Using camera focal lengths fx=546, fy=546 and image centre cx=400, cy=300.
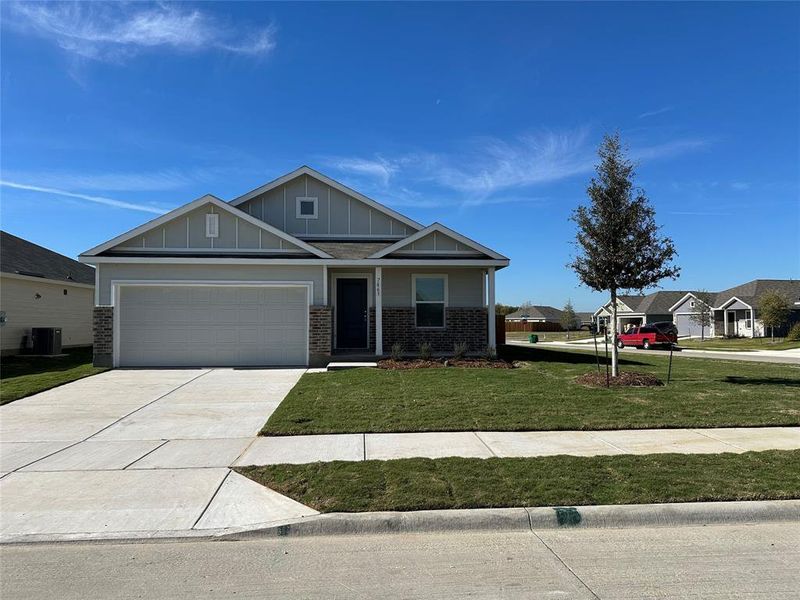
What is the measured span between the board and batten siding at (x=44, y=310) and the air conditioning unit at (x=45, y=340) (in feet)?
1.62

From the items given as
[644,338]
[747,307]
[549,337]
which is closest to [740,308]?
[747,307]

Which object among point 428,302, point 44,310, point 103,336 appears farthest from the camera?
point 44,310

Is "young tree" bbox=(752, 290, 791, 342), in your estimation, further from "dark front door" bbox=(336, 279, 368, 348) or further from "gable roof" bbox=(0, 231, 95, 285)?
"gable roof" bbox=(0, 231, 95, 285)

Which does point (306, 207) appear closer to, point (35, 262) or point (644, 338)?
point (35, 262)

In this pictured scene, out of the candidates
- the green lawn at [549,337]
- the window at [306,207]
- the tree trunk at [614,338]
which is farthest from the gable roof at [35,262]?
the green lawn at [549,337]

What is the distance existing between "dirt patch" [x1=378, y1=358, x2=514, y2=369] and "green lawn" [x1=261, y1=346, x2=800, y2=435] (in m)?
0.72

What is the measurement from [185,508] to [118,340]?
11.2 meters

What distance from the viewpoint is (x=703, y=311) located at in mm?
48344

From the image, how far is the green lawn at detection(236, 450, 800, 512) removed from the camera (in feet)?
17.0

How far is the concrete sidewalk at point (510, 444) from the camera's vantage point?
6797 mm

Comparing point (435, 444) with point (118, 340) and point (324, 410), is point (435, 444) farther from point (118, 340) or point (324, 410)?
point (118, 340)

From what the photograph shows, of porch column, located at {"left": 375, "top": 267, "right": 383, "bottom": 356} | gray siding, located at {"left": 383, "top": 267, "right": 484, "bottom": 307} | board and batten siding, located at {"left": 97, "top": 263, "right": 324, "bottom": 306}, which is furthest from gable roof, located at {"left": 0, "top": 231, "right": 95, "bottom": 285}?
gray siding, located at {"left": 383, "top": 267, "right": 484, "bottom": 307}

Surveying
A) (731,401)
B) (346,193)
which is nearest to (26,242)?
(346,193)

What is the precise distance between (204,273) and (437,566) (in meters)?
12.6
